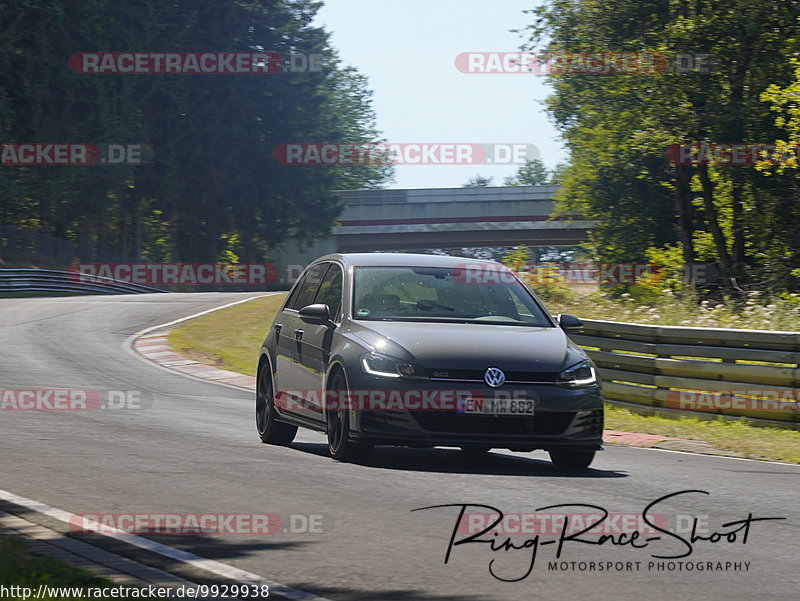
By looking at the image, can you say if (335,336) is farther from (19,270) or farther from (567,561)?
(19,270)

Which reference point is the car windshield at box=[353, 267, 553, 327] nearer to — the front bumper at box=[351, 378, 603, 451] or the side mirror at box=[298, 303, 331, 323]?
the side mirror at box=[298, 303, 331, 323]

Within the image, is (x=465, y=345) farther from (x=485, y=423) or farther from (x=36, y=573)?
(x=36, y=573)

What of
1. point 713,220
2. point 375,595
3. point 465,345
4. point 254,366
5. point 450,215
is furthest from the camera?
point 450,215

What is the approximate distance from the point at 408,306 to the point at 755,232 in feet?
88.0

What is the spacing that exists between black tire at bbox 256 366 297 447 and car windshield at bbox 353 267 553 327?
172 cm

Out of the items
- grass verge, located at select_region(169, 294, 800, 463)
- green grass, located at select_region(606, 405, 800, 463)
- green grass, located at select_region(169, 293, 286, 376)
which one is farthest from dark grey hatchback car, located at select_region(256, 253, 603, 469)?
green grass, located at select_region(169, 293, 286, 376)

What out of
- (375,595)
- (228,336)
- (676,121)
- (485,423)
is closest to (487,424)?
(485,423)

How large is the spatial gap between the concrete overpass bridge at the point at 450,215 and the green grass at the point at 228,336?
163 feet

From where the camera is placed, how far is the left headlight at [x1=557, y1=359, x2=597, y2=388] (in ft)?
32.7

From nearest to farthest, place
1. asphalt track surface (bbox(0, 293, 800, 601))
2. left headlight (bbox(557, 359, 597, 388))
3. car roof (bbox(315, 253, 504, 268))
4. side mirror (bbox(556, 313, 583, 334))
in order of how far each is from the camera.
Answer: asphalt track surface (bbox(0, 293, 800, 601)) < left headlight (bbox(557, 359, 597, 388)) < side mirror (bbox(556, 313, 583, 334)) < car roof (bbox(315, 253, 504, 268))

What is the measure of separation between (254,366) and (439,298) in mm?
12341

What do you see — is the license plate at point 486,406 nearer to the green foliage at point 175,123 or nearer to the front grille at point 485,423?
the front grille at point 485,423

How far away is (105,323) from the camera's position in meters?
30.9

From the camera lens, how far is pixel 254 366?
75.4ft
